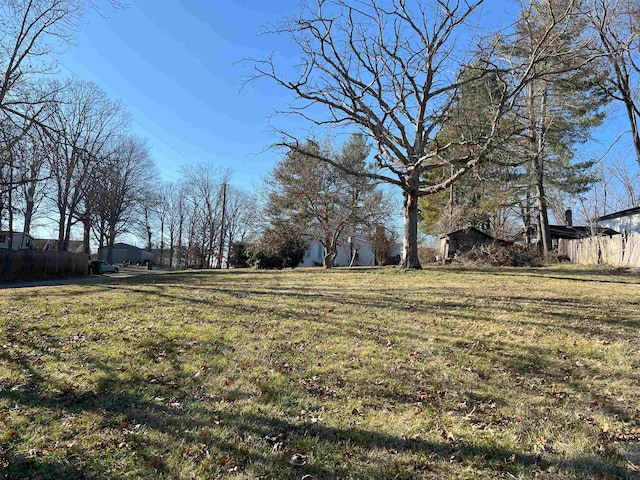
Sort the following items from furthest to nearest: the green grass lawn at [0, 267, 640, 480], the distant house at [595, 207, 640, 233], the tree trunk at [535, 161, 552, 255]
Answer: the distant house at [595, 207, 640, 233] → the tree trunk at [535, 161, 552, 255] → the green grass lawn at [0, 267, 640, 480]

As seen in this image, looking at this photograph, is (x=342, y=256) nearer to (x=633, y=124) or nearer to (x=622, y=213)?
(x=622, y=213)

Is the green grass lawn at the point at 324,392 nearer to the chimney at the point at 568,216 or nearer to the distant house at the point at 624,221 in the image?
the distant house at the point at 624,221

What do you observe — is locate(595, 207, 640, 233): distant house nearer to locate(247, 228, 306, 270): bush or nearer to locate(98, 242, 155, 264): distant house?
locate(247, 228, 306, 270): bush

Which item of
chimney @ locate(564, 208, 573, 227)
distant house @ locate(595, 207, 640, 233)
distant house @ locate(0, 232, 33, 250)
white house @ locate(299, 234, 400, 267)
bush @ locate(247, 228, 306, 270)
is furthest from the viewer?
white house @ locate(299, 234, 400, 267)

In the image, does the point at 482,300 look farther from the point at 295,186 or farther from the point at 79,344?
the point at 295,186

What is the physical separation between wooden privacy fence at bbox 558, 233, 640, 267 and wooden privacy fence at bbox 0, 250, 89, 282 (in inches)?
1084

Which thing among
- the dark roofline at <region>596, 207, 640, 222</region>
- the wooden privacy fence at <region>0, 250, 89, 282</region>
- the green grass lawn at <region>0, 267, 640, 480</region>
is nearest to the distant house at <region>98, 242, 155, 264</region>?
the wooden privacy fence at <region>0, 250, 89, 282</region>

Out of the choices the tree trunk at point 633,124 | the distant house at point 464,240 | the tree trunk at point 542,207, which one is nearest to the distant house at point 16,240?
the distant house at point 464,240

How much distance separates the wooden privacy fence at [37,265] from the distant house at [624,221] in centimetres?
3129

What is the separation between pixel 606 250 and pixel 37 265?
2793cm

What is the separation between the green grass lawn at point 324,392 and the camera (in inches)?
117

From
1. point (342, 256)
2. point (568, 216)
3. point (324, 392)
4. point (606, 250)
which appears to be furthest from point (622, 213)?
point (324, 392)

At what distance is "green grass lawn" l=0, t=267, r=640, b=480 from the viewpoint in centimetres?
297

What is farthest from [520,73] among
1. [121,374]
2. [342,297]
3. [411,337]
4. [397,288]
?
[121,374]
